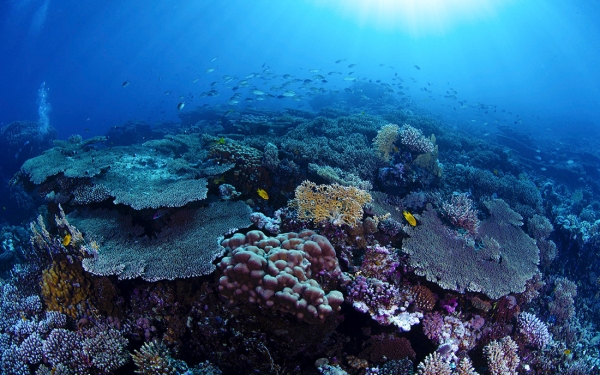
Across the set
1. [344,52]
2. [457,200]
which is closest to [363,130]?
[457,200]

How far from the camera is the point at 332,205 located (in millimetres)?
4867

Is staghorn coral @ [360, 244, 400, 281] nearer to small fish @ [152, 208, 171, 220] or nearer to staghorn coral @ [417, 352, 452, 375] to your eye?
staghorn coral @ [417, 352, 452, 375]

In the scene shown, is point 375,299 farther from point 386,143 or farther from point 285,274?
point 386,143

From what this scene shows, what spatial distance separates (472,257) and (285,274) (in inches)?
146

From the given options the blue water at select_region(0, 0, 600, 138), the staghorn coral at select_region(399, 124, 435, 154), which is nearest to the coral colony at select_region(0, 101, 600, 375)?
the staghorn coral at select_region(399, 124, 435, 154)

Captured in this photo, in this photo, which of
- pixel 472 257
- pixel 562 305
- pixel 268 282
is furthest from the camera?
pixel 562 305

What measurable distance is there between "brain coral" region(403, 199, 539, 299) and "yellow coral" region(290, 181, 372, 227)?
3.43ft

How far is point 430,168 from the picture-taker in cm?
841

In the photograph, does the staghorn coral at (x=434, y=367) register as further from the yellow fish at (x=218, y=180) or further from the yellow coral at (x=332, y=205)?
the yellow fish at (x=218, y=180)

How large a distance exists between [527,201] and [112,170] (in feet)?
41.6

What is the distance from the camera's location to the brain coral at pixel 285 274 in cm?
323

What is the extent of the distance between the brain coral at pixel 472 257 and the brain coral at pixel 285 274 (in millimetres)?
1698

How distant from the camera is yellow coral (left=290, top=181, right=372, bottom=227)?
15.7ft

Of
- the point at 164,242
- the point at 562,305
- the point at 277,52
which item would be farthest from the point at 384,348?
the point at 277,52
